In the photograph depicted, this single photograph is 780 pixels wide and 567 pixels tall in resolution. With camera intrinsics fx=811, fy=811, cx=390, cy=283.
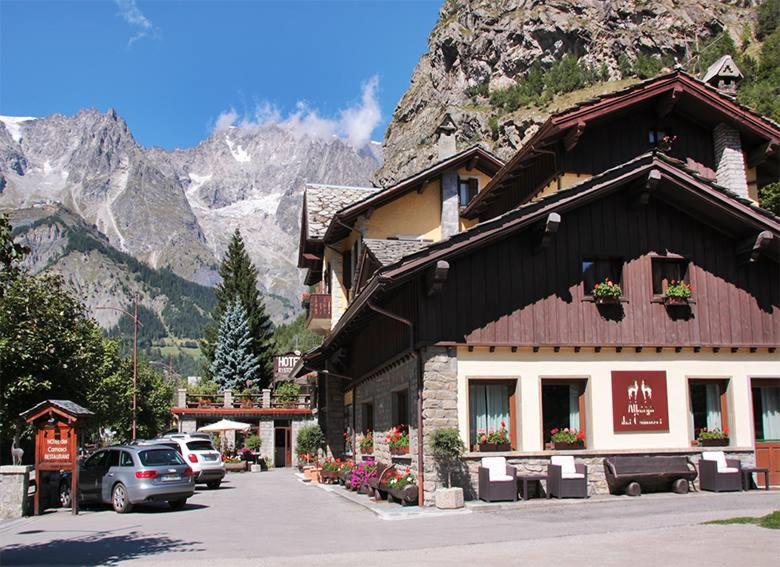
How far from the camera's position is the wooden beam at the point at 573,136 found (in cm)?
2077

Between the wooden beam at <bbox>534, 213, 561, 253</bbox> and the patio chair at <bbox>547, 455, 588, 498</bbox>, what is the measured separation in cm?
468

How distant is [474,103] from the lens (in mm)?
133500

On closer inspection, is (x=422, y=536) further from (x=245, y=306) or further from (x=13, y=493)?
(x=245, y=306)

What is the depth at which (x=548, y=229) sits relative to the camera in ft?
58.5

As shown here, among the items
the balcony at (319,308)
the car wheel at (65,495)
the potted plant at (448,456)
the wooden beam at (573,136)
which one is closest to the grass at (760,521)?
the potted plant at (448,456)

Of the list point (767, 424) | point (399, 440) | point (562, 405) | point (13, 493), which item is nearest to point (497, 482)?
point (562, 405)

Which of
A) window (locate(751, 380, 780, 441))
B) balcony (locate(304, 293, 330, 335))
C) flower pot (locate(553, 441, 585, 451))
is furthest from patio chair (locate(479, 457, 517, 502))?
balcony (locate(304, 293, 330, 335))

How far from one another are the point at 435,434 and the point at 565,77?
11324cm

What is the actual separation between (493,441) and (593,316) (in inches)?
147

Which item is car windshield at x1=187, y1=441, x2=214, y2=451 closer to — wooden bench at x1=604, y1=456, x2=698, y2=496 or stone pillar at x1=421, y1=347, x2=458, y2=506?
stone pillar at x1=421, y1=347, x2=458, y2=506

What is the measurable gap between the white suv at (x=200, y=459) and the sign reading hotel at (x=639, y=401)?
16245mm

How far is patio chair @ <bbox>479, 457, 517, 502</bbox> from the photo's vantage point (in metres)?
16.8

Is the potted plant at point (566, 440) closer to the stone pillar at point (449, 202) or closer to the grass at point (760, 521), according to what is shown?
the grass at point (760, 521)

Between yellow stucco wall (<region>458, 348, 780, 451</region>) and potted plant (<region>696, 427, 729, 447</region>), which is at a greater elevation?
yellow stucco wall (<region>458, 348, 780, 451</region>)
